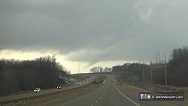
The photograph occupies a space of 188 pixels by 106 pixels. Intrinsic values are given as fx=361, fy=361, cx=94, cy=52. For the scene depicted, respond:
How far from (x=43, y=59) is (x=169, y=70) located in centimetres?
7076

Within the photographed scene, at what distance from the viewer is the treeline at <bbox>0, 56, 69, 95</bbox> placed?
349 feet

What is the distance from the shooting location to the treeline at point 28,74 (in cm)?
10624

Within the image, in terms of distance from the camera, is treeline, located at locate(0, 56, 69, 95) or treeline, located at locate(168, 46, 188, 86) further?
treeline, located at locate(168, 46, 188, 86)

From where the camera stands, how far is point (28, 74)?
138 m

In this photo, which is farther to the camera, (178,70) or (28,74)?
(28,74)

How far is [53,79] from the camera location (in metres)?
173

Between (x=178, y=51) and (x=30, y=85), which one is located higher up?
(x=178, y=51)

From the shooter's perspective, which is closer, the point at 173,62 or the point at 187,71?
the point at 187,71

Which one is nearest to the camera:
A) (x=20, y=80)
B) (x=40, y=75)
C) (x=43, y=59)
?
(x=20, y=80)

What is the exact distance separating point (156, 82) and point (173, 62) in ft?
37.9

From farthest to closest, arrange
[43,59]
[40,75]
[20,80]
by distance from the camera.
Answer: [43,59], [40,75], [20,80]

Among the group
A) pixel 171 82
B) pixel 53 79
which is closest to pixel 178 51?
pixel 171 82

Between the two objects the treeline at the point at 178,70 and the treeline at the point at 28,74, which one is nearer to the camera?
the treeline at the point at 28,74

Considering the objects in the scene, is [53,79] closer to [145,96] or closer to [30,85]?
[30,85]
